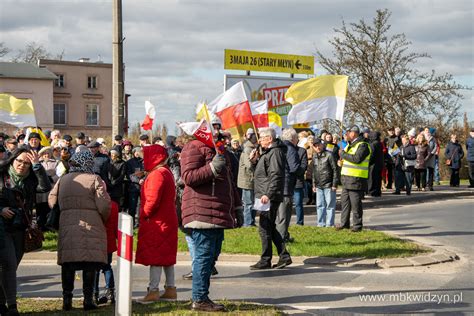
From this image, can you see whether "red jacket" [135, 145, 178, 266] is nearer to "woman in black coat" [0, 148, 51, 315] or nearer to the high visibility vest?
"woman in black coat" [0, 148, 51, 315]

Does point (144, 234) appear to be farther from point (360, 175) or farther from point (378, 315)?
point (360, 175)

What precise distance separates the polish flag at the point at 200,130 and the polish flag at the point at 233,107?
150 inches

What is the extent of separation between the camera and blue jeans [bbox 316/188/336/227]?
1653cm

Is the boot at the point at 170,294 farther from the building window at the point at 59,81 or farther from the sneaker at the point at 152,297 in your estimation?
the building window at the point at 59,81

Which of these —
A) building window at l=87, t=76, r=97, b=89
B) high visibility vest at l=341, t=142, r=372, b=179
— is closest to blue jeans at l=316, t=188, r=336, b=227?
high visibility vest at l=341, t=142, r=372, b=179

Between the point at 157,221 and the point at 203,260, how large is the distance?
2.97ft

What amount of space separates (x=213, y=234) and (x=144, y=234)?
3.28 feet

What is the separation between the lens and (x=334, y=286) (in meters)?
10.7

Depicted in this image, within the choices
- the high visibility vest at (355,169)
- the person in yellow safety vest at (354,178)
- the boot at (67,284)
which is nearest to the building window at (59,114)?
the person in yellow safety vest at (354,178)

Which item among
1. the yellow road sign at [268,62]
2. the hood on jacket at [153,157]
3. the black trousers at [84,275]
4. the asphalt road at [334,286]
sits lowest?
Answer: the asphalt road at [334,286]

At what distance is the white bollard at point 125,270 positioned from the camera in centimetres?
749

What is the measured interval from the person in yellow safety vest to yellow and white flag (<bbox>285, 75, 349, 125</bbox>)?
62.0 inches

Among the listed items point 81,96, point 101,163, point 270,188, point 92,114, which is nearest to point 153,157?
point 270,188

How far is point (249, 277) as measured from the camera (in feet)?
37.8
